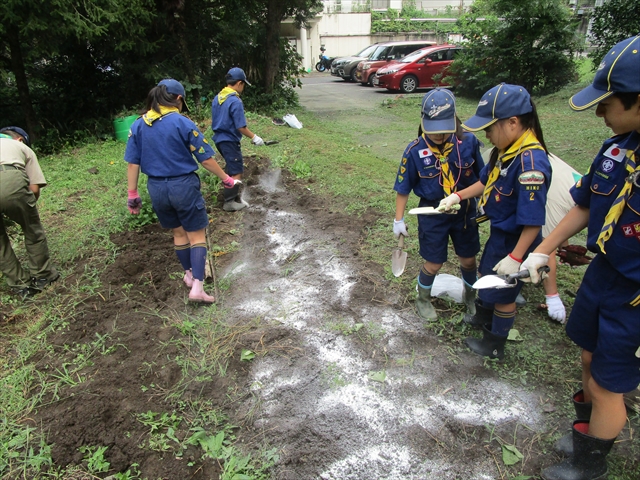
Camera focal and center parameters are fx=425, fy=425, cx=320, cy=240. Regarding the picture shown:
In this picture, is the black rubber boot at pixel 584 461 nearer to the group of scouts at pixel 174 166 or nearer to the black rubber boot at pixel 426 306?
the black rubber boot at pixel 426 306

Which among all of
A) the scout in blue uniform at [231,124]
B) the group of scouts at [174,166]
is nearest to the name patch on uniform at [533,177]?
the group of scouts at [174,166]

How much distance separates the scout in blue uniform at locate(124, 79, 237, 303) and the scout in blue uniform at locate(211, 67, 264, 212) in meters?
1.88

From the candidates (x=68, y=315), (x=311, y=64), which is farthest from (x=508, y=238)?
(x=311, y=64)

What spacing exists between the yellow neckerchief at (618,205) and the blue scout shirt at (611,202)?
0.05 feet

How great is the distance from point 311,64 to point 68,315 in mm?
32520

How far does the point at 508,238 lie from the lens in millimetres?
2545

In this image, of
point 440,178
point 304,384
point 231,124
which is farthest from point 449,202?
point 231,124

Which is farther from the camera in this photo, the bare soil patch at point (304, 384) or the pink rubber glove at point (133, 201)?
the pink rubber glove at point (133, 201)

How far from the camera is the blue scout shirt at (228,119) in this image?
5.33 metres

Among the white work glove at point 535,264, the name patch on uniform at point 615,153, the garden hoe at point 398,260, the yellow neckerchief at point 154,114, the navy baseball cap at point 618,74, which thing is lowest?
the garden hoe at point 398,260

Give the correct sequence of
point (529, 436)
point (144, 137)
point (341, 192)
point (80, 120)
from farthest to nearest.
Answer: point (80, 120)
point (341, 192)
point (144, 137)
point (529, 436)

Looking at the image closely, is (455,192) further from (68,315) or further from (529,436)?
(68,315)

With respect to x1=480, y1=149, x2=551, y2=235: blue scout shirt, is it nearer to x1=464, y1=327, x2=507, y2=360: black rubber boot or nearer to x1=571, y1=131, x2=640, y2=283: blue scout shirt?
x1=571, y1=131, x2=640, y2=283: blue scout shirt

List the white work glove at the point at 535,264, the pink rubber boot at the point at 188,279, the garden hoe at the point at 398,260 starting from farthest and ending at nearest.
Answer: the pink rubber boot at the point at 188,279
the garden hoe at the point at 398,260
the white work glove at the point at 535,264
